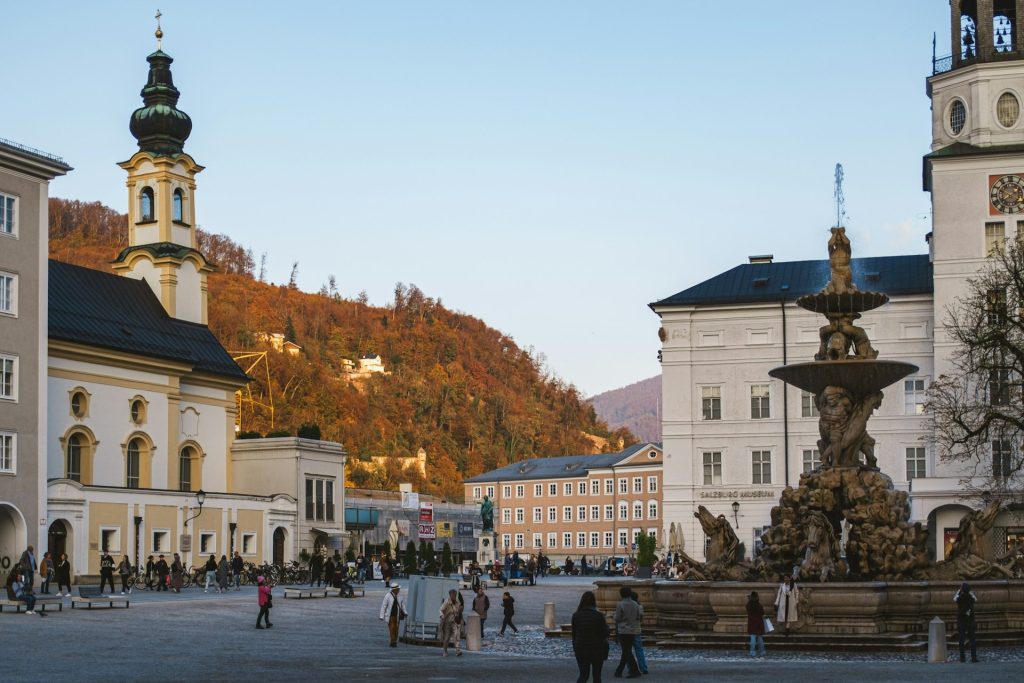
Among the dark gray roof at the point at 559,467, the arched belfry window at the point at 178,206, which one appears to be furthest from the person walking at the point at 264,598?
the dark gray roof at the point at 559,467

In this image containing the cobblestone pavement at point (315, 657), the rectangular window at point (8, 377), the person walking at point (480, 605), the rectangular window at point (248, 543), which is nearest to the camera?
the cobblestone pavement at point (315, 657)

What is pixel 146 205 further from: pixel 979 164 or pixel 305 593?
pixel 979 164

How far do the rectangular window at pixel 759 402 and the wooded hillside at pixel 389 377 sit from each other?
2717 inches

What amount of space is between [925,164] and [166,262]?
35.1 m

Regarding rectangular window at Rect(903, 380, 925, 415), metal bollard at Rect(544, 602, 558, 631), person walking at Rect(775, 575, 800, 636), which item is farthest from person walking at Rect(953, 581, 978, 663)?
rectangular window at Rect(903, 380, 925, 415)

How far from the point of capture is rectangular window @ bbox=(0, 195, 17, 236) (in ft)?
161

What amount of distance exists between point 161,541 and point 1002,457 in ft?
108

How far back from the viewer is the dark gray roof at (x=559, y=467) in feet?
402

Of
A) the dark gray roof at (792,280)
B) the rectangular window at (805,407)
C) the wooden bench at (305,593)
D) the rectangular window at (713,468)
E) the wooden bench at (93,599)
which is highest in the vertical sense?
the dark gray roof at (792,280)

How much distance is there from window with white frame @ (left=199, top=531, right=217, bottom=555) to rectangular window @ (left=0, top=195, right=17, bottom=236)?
17544 millimetres

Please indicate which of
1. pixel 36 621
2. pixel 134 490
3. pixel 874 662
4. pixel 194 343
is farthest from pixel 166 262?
pixel 874 662

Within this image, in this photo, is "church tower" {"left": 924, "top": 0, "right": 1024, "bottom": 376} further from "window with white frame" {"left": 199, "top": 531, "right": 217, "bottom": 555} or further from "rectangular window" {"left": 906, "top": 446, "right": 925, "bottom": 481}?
"window with white frame" {"left": 199, "top": 531, "right": 217, "bottom": 555}

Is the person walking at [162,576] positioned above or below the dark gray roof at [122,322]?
below

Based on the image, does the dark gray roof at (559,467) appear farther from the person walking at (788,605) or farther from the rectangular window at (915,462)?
the person walking at (788,605)
